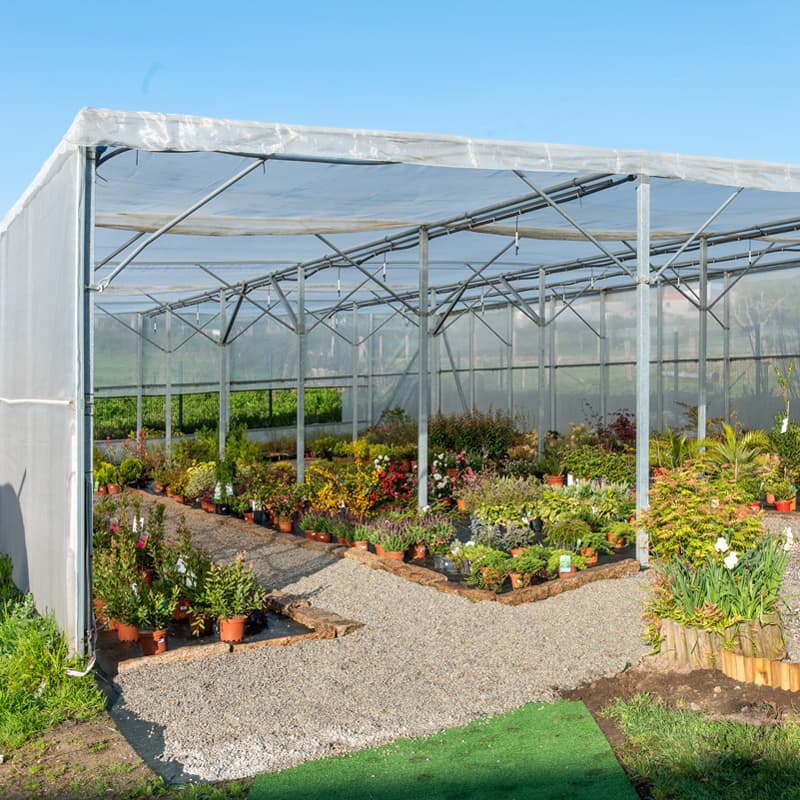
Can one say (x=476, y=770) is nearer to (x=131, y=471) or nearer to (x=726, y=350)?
(x=131, y=471)

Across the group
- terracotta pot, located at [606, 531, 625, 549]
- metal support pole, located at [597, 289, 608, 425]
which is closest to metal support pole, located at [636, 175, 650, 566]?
terracotta pot, located at [606, 531, 625, 549]

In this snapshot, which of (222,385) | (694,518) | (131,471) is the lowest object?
(131,471)

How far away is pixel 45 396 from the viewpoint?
5602mm

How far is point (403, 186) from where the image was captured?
22.5ft

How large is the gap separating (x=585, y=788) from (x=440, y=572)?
13.2ft

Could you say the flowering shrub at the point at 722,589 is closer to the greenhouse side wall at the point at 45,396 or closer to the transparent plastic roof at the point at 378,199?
the transparent plastic roof at the point at 378,199

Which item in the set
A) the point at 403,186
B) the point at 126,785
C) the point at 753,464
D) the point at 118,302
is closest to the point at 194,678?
the point at 126,785

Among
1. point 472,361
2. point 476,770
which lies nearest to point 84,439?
point 476,770

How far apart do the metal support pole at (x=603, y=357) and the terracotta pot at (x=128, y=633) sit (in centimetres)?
1259

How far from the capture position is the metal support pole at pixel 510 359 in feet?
59.7

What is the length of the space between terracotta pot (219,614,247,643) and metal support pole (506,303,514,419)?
12.9 m

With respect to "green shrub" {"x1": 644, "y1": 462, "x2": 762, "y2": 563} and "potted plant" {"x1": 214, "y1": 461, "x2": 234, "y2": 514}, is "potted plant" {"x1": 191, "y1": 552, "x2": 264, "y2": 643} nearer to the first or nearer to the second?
"green shrub" {"x1": 644, "y1": 462, "x2": 762, "y2": 563}

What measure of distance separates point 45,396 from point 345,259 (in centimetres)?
474

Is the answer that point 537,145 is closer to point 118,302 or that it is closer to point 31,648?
point 31,648
